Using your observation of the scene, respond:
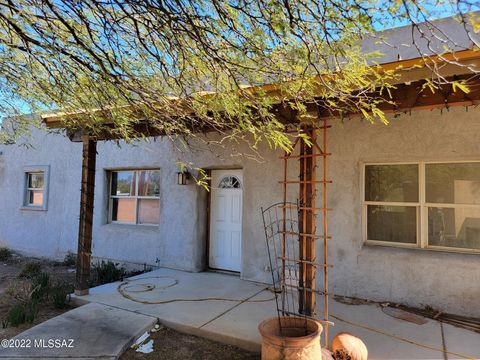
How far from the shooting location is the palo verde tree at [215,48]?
2146 mm

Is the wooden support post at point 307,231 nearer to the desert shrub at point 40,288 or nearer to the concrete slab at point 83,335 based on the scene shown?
the concrete slab at point 83,335

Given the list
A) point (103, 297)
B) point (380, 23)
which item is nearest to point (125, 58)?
point (380, 23)

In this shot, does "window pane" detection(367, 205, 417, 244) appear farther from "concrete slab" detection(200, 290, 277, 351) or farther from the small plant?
the small plant

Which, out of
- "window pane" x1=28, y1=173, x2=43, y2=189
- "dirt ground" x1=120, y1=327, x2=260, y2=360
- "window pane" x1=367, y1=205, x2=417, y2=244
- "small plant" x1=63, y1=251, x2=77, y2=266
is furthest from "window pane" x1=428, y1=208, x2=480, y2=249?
"window pane" x1=28, y1=173, x2=43, y2=189

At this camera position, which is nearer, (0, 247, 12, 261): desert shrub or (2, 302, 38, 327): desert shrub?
(2, 302, 38, 327): desert shrub

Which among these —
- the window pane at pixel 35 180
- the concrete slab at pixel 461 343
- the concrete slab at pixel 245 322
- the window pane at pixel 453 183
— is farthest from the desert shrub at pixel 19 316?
the window pane at pixel 35 180

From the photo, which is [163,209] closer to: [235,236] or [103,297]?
[235,236]

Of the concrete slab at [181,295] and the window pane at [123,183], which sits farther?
the window pane at [123,183]

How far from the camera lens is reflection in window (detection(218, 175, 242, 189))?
22.3ft

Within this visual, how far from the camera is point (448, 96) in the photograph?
3404 millimetres

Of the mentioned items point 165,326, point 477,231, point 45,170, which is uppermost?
point 45,170

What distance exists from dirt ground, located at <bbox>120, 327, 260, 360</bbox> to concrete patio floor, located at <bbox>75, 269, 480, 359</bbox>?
10 centimetres

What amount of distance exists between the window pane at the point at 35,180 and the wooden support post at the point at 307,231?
8.89 meters

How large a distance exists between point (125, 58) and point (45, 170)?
7.87 metres
